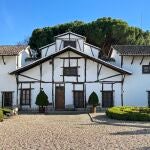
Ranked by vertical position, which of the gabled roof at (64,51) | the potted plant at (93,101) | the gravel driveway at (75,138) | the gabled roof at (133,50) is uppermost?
the gabled roof at (133,50)

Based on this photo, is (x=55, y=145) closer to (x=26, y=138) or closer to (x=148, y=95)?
(x=26, y=138)

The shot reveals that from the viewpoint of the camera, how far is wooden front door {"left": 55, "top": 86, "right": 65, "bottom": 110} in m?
37.4

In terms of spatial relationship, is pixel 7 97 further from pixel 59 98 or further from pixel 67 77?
pixel 67 77

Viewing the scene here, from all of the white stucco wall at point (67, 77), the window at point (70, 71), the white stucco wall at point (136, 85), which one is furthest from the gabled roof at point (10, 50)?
the white stucco wall at point (136, 85)

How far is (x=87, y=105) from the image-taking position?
1467 inches

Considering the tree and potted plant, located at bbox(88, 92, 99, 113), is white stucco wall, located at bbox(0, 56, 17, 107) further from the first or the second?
the tree

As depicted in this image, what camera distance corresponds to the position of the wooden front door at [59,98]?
37.4 meters

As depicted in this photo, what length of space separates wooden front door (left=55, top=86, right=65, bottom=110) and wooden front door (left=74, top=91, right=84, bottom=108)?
111 cm

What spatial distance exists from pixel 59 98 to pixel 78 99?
1755mm

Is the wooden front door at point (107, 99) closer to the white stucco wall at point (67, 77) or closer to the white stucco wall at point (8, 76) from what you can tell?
the white stucco wall at point (67, 77)

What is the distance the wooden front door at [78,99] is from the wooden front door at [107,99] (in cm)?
196

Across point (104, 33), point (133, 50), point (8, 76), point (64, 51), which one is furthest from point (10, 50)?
point (104, 33)

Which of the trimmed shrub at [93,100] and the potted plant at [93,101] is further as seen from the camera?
the trimmed shrub at [93,100]

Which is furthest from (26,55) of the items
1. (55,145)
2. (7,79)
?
(55,145)
